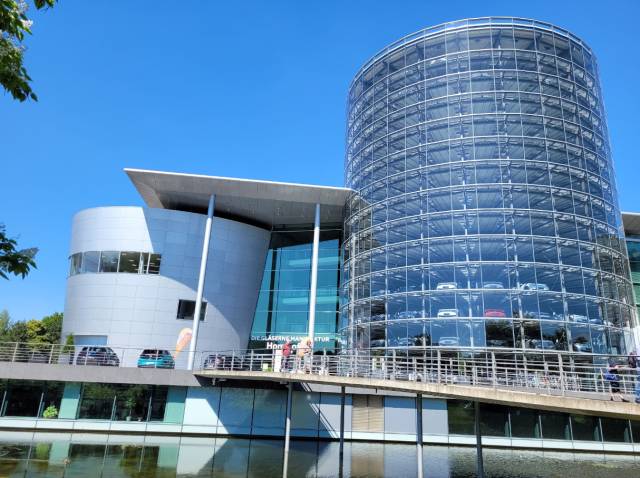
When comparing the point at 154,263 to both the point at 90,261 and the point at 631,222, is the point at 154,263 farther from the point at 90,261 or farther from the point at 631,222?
the point at 631,222

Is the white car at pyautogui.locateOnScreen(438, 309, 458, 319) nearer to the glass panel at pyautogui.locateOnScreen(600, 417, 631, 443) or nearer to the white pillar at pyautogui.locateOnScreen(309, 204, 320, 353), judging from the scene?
the white pillar at pyautogui.locateOnScreen(309, 204, 320, 353)

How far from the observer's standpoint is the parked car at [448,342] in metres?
24.9

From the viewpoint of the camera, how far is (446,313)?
84.5 ft

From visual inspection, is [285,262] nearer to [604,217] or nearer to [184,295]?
[184,295]

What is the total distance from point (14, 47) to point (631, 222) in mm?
42582

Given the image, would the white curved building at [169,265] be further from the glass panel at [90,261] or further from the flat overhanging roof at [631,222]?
the flat overhanging roof at [631,222]

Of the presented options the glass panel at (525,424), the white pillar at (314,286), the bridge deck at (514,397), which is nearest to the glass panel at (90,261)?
the white pillar at (314,286)

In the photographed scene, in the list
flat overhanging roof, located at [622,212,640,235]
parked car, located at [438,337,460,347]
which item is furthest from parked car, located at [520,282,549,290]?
flat overhanging roof, located at [622,212,640,235]

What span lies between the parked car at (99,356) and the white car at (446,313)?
19.4 meters

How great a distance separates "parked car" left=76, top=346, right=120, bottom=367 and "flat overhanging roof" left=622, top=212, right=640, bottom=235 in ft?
122

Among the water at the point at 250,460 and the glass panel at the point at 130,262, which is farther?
the glass panel at the point at 130,262

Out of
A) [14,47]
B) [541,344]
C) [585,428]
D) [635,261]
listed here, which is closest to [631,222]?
[635,261]

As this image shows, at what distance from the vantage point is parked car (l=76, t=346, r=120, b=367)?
2850cm

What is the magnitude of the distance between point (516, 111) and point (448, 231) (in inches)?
336
